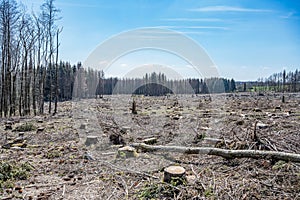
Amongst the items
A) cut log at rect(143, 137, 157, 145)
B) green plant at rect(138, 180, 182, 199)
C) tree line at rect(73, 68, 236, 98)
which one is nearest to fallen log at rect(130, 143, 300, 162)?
cut log at rect(143, 137, 157, 145)

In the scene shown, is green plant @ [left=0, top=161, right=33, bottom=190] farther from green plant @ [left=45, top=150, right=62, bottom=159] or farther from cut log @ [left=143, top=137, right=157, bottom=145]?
cut log @ [left=143, top=137, right=157, bottom=145]

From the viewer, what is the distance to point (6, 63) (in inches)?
754

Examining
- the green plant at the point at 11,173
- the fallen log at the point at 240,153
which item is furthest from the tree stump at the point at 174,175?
the green plant at the point at 11,173

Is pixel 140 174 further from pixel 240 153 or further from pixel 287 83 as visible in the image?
pixel 287 83

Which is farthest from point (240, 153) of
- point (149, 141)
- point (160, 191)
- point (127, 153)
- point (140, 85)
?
point (140, 85)

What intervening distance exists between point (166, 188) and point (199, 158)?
2150 mm

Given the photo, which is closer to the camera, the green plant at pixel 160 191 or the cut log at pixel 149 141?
the green plant at pixel 160 191

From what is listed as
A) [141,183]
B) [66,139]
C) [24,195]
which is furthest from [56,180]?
[66,139]

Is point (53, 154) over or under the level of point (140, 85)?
under

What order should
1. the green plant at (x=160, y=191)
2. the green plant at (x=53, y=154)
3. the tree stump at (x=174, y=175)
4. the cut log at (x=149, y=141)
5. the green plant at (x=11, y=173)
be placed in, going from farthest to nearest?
the cut log at (x=149, y=141) → the green plant at (x=53, y=154) → the green plant at (x=11, y=173) → the tree stump at (x=174, y=175) → the green plant at (x=160, y=191)

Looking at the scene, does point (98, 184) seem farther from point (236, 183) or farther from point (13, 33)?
point (13, 33)

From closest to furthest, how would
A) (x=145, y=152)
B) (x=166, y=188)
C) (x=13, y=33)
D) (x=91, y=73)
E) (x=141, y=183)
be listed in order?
(x=166, y=188) < (x=141, y=183) < (x=145, y=152) < (x=13, y=33) < (x=91, y=73)

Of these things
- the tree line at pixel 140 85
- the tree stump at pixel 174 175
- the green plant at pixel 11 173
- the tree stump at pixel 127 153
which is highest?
the tree line at pixel 140 85

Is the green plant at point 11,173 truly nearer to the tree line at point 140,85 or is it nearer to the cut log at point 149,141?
the cut log at point 149,141
